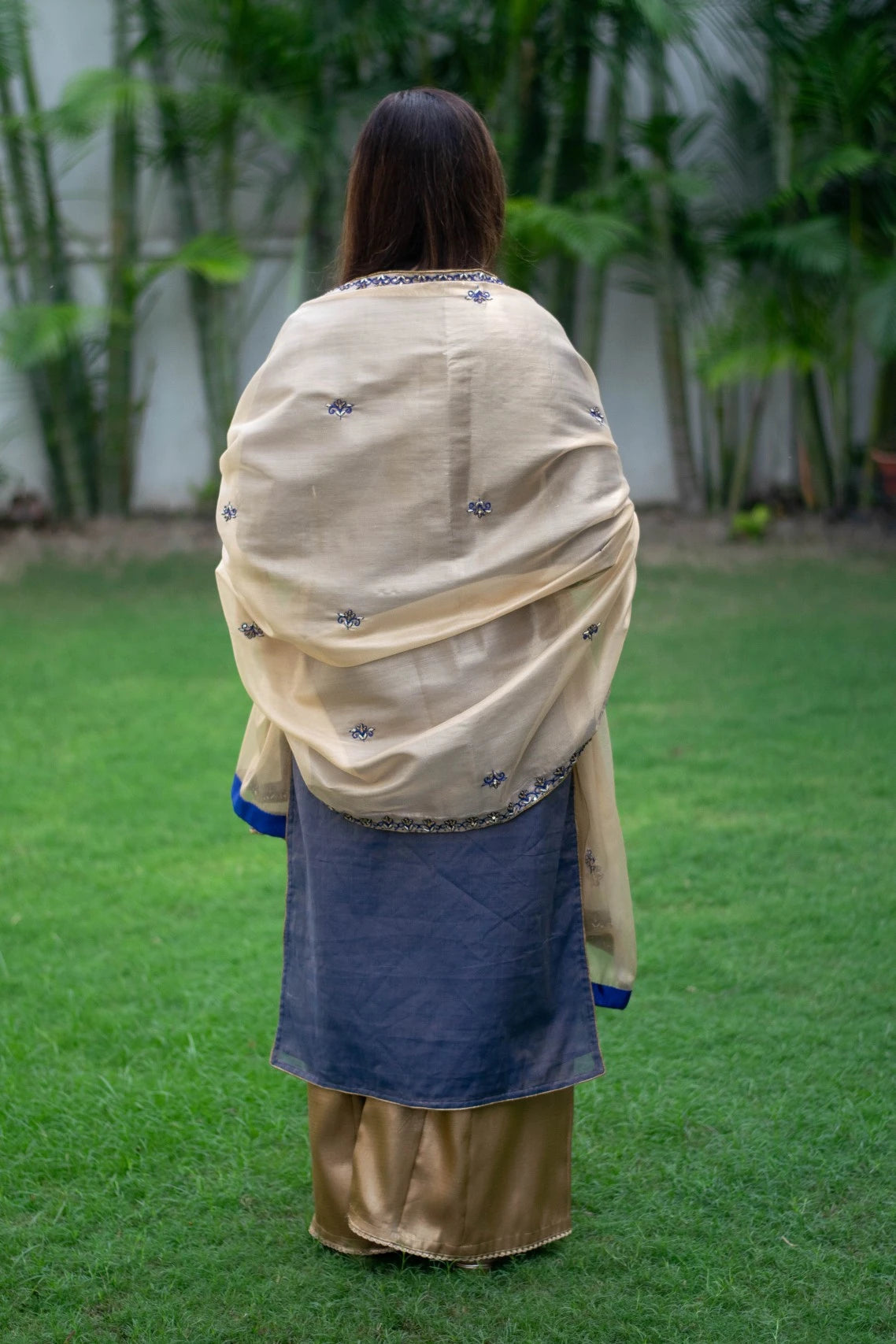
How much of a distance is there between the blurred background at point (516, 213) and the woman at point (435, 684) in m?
6.29

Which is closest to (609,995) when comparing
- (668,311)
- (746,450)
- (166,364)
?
(746,450)

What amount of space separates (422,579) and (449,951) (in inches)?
21.9

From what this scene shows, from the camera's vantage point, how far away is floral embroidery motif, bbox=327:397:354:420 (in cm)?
199

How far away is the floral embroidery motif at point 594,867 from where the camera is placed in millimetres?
2242

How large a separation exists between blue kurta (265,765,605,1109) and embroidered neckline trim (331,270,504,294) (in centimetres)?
75

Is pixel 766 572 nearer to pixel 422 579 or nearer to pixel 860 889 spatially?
pixel 860 889

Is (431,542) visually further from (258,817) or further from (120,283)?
(120,283)

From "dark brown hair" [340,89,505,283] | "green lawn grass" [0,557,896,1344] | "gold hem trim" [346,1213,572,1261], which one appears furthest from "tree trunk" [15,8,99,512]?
"gold hem trim" [346,1213,572,1261]

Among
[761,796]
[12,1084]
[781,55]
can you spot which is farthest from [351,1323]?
[781,55]

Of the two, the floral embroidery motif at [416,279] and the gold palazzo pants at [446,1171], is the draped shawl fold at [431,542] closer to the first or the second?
the floral embroidery motif at [416,279]

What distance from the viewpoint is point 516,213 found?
8.34 meters

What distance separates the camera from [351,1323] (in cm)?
211

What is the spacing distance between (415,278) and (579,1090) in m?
1.63

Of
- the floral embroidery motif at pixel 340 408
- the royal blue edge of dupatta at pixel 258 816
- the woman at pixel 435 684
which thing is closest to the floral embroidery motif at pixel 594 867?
the woman at pixel 435 684
